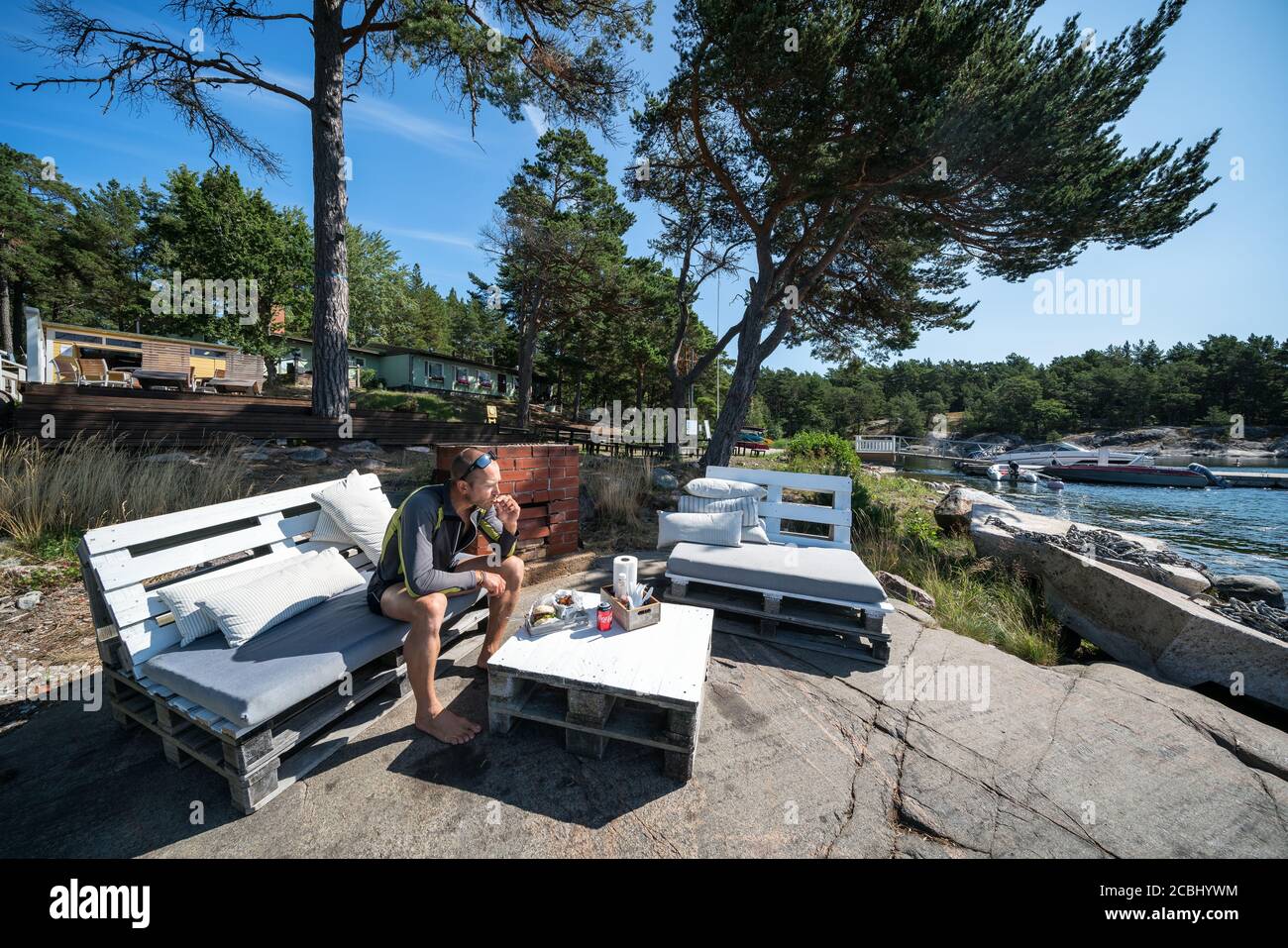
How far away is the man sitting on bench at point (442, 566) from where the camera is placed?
234cm

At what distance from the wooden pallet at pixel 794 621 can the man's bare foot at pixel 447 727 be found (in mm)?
1894

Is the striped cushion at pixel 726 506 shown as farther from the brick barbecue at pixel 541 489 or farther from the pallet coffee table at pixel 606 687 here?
the pallet coffee table at pixel 606 687

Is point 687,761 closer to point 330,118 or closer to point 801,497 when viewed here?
point 801,497

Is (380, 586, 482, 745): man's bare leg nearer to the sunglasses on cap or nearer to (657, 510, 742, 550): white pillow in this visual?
the sunglasses on cap

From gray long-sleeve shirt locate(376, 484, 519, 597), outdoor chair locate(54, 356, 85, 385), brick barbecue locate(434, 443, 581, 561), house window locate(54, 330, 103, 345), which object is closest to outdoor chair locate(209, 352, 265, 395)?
outdoor chair locate(54, 356, 85, 385)

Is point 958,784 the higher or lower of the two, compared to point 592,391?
lower

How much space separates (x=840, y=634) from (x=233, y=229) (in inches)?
1127

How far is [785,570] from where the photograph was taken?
3.60 metres

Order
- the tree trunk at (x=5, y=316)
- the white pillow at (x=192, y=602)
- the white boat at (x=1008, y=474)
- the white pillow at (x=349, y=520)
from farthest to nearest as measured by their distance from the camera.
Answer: the white boat at (x=1008, y=474) < the tree trunk at (x=5, y=316) < the white pillow at (x=349, y=520) < the white pillow at (x=192, y=602)

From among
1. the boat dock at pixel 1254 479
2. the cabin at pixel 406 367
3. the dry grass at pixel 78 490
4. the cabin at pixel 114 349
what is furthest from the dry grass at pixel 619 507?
the boat dock at pixel 1254 479

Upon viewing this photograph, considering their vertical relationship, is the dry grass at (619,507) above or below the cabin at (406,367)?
below

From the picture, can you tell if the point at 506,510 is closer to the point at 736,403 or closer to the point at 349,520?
the point at 349,520

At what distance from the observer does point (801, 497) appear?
9055mm
